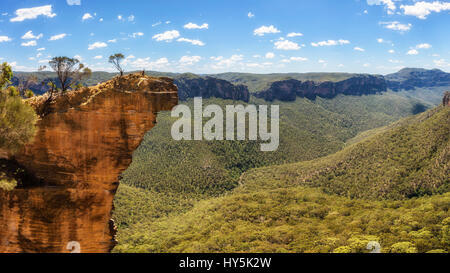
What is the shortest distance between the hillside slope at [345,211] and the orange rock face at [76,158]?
31.3 metres

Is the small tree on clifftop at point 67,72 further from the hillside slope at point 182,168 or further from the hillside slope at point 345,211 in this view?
the hillside slope at point 182,168

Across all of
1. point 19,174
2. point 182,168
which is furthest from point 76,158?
point 182,168

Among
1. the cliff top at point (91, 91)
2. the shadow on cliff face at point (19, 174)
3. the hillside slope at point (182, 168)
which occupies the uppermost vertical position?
the cliff top at point (91, 91)

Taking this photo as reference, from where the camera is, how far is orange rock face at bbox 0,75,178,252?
1583cm

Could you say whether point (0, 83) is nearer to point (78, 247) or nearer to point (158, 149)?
point (78, 247)

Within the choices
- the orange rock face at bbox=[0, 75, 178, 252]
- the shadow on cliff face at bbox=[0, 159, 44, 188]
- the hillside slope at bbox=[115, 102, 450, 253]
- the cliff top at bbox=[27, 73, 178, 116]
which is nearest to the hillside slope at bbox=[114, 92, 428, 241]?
the hillside slope at bbox=[115, 102, 450, 253]

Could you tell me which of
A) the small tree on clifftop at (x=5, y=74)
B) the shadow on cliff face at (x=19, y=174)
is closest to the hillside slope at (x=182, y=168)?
the shadow on cliff face at (x=19, y=174)

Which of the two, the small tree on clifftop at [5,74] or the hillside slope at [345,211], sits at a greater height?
the small tree on clifftop at [5,74]

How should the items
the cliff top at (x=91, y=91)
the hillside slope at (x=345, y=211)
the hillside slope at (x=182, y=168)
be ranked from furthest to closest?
the hillside slope at (x=182, y=168), the hillside slope at (x=345, y=211), the cliff top at (x=91, y=91)

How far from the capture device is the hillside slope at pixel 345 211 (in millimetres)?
40375

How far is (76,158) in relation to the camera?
1653 cm

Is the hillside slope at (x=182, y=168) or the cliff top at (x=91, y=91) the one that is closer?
the cliff top at (x=91, y=91)

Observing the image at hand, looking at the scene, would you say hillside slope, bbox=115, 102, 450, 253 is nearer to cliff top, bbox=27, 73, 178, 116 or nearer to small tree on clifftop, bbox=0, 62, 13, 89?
cliff top, bbox=27, 73, 178, 116
